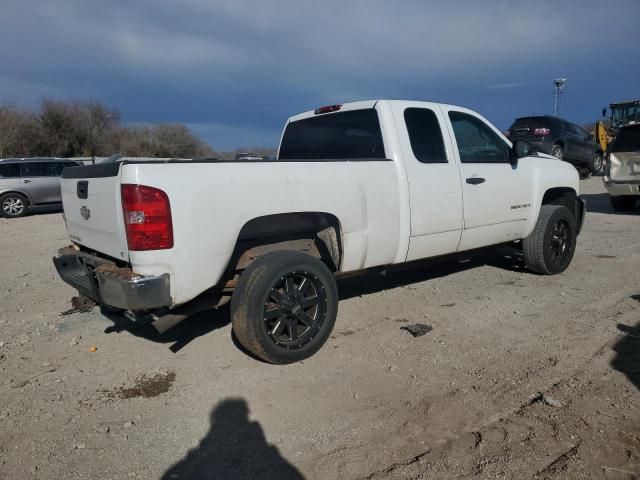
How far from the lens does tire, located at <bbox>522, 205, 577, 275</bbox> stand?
5.72 metres

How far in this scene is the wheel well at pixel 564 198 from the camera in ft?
20.4

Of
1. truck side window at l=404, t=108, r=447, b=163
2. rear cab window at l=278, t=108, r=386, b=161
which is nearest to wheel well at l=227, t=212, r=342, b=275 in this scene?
rear cab window at l=278, t=108, r=386, b=161

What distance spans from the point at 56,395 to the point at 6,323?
1.85 m

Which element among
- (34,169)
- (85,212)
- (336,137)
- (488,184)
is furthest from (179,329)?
(34,169)

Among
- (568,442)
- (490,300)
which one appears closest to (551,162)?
(490,300)

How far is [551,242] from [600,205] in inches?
338

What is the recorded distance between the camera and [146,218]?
120 inches

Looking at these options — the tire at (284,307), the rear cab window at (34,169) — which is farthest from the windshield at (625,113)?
the rear cab window at (34,169)

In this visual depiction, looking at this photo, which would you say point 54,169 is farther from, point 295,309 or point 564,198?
point 564,198

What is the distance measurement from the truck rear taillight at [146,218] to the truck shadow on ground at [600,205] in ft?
37.6

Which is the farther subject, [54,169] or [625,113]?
[625,113]

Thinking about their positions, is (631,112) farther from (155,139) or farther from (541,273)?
(155,139)

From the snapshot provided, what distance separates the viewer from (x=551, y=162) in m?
5.98

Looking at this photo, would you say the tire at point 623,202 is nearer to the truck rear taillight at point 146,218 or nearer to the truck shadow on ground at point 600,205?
the truck shadow on ground at point 600,205
